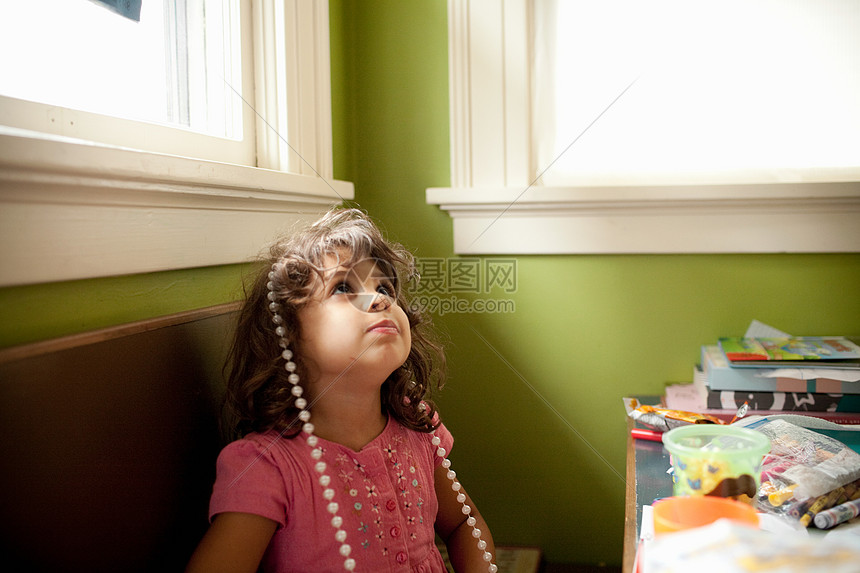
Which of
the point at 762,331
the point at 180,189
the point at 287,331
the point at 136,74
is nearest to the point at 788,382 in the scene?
the point at 762,331

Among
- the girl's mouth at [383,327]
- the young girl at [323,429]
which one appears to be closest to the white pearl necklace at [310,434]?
the young girl at [323,429]

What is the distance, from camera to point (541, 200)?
138 centimetres

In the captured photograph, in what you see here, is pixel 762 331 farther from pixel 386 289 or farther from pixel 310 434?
pixel 310 434

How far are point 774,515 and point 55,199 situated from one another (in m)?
0.87

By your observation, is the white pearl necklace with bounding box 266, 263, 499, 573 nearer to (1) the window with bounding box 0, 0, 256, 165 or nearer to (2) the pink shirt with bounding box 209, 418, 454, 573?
(2) the pink shirt with bounding box 209, 418, 454, 573

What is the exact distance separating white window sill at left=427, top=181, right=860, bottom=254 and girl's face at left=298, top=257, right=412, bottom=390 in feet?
2.02

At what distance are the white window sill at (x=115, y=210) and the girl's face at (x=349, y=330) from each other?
0.20m

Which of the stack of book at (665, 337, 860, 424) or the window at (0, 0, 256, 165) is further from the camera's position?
the stack of book at (665, 337, 860, 424)

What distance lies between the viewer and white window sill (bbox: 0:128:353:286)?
62 centimetres

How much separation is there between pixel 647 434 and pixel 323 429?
1.82 ft

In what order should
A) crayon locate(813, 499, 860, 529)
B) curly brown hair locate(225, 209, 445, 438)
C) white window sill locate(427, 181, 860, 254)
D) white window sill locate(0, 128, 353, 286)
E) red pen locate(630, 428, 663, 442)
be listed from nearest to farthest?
white window sill locate(0, 128, 353, 286) < crayon locate(813, 499, 860, 529) < curly brown hair locate(225, 209, 445, 438) < red pen locate(630, 428, 663, 442) < white window sill locate(427, 181, 860, 254)

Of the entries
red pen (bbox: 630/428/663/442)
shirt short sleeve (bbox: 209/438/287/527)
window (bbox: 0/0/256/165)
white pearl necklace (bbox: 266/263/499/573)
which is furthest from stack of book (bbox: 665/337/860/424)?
window (bbox: 0/0/256/165)

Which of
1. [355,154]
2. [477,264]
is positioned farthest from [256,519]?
[355,154]

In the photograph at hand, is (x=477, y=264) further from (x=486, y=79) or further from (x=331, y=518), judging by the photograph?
(x=331, y=518)
